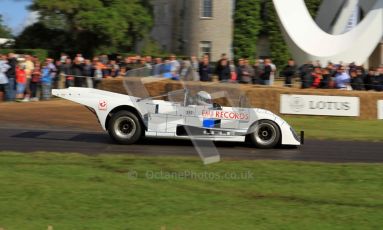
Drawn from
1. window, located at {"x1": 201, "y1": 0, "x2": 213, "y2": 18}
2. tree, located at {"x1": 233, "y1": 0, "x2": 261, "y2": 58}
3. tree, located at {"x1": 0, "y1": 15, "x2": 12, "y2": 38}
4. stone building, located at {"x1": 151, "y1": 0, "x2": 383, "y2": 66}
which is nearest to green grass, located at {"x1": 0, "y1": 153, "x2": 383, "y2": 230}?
stone building, located at {"x1": 151, "y1": 0, "x2": 383, "y2": 66}

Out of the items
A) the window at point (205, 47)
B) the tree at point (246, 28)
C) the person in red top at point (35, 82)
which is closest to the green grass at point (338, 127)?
the person in red top at point (35, 82)

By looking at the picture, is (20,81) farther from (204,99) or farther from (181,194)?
(181,194)

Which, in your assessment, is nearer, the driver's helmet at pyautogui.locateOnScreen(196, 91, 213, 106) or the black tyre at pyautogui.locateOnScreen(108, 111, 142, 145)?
the driver's helmet at pyautogui.locateOnScreen(196, 91, 213, 106)

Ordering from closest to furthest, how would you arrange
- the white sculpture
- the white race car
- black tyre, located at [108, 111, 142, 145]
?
the white race car < black tyre, located at [108, 111, 142, 145] < the white sculpture

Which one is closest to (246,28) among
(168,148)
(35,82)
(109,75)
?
(109,75)

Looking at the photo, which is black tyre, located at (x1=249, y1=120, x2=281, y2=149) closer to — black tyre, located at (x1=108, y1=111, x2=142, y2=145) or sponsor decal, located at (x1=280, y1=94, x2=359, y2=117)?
black tyre, located at (x1=108, y1=111, x2=142, y2=145)

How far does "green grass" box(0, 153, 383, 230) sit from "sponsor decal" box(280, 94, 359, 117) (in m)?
8.68

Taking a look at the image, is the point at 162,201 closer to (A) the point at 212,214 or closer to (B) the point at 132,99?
(A) the point at 212,214

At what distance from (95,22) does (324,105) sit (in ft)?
75.9

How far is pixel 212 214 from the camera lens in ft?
25.2

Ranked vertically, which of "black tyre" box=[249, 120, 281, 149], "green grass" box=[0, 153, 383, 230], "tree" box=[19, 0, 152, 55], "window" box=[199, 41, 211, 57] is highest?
"tree" box=[19, 0, 152, 55]

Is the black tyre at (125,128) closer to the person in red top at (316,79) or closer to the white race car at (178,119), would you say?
the white race car at (178,119)

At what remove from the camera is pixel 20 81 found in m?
21.6

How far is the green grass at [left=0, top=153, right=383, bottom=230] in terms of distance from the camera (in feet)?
24.2
